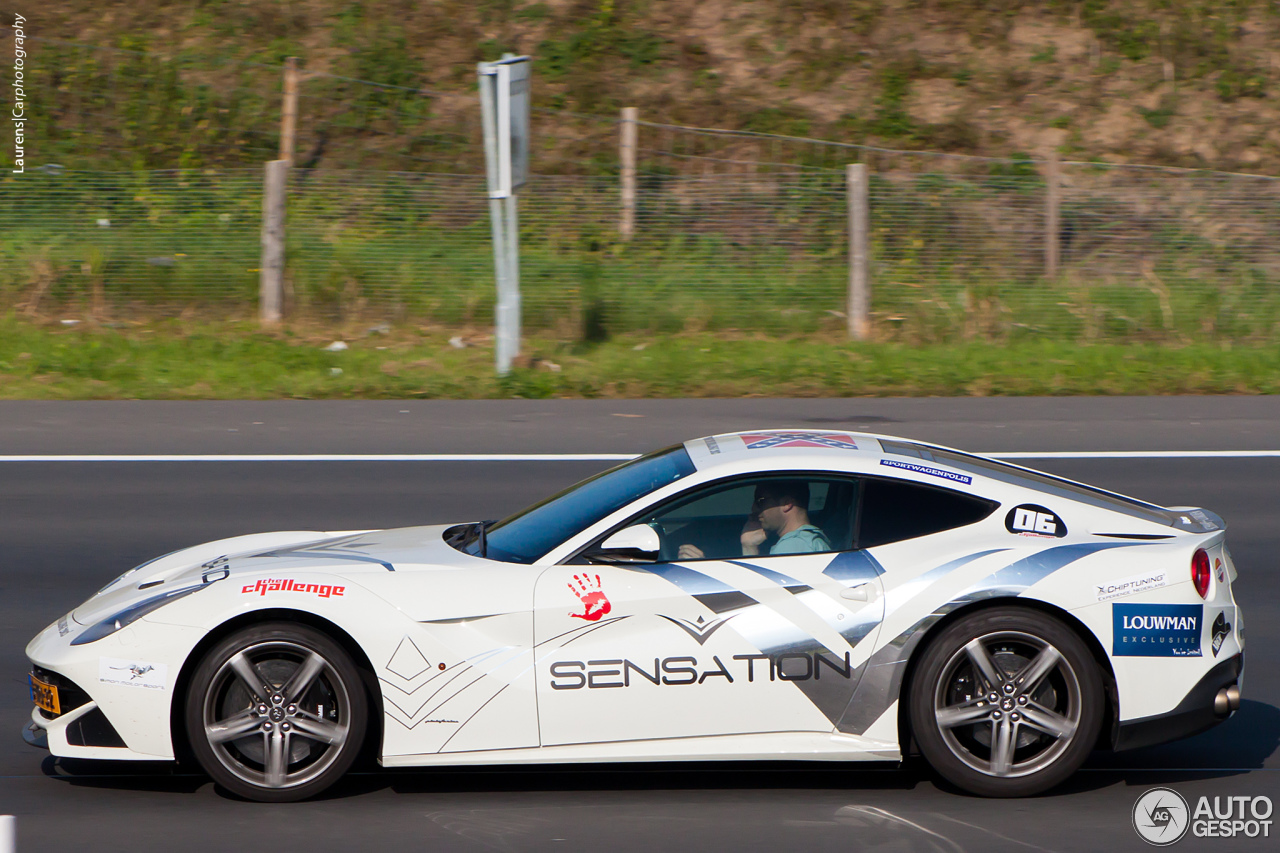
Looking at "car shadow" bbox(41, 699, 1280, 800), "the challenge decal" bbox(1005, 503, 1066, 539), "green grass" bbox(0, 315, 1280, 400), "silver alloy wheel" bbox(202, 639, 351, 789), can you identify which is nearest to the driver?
"the challenge decal" bbox(1005, 503, 1066, 539)

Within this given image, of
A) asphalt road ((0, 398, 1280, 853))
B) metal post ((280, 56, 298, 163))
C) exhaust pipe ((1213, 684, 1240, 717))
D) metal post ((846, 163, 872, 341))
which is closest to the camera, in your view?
asphalt road ((0, 398, 1280, 853))

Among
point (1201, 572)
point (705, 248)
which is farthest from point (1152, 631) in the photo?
point (705, 248)

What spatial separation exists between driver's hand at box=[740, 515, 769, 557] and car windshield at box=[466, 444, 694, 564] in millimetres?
330

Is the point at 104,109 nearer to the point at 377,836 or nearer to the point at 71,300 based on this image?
the point at 71,300

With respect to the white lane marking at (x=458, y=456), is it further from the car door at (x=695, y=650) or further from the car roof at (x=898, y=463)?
the car door at (x=695, y=650)

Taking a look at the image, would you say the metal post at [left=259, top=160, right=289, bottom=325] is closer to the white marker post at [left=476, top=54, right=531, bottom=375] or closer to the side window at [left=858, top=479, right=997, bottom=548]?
the white marker post at [left=476, top=54, right=531, bottom=375]

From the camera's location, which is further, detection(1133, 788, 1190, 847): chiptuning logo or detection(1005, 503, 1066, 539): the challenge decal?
detection(1005, 503, 1066, 539): the challenge decal

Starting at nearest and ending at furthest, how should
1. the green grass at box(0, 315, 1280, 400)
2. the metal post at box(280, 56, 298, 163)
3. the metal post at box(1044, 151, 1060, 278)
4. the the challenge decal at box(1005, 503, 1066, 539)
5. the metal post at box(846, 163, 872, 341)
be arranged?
the the challenge decal at box(1005, 503, 1066, 539), the green grass at box(0, 315, 1280, 400), the metal post at box(846, 163, 872, 341), the metal post at box(1044, 151, 1060, 278), the metal post at box(280, 56, 298, 163)

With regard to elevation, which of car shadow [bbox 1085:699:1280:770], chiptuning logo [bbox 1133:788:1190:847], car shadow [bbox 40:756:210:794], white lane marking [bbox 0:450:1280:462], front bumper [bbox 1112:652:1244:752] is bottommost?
car shadow [bbox 1085:699:1280:770]

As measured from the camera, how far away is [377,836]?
15.6 feet

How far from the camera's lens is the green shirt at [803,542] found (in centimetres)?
511

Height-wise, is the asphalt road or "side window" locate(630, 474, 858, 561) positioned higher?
"side window" locate(630, 474, 858, 561)

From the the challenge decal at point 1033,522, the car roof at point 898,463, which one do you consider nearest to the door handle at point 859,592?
the car roof at point 898,463

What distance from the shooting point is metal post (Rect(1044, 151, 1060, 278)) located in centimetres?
1717
